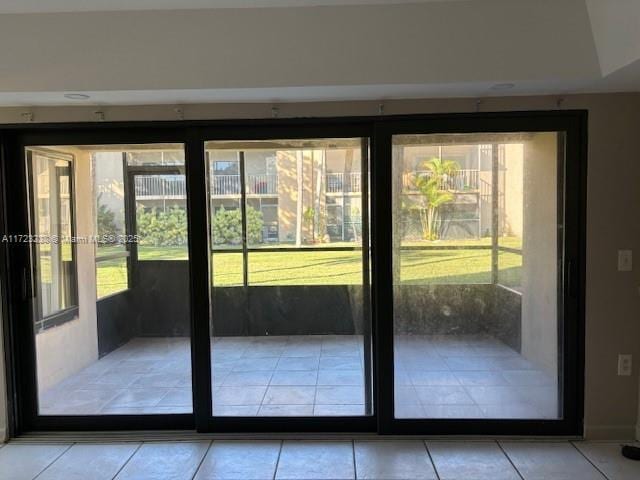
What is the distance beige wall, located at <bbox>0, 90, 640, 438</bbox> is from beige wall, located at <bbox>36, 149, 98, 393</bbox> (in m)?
0.51

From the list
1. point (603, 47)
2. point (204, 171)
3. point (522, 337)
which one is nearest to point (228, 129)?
point (204, 171)

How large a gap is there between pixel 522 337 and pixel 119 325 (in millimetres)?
2817

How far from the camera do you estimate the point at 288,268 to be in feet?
10.9

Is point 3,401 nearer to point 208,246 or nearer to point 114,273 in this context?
point 114,273

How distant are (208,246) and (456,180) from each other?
170 cm

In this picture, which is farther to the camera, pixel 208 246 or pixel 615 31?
pixel 208 246

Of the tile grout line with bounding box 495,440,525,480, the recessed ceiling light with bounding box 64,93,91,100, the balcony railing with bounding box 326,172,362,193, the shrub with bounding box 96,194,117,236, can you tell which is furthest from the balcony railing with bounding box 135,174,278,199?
the tile grout line with bounding box 495,440,525,480

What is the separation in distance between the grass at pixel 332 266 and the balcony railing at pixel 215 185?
383 millimetres

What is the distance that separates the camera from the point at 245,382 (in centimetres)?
339

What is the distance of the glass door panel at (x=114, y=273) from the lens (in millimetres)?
3277

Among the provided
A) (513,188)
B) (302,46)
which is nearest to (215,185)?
(302,46)

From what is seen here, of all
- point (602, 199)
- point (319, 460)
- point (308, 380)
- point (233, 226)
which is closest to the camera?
point (319, 460)

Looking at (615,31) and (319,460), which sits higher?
(615,31)

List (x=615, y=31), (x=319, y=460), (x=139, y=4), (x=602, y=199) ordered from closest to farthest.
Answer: (x=615, y=31) → (x=139, y=4) → (x=319, y=460) → (x=602, y=199)
